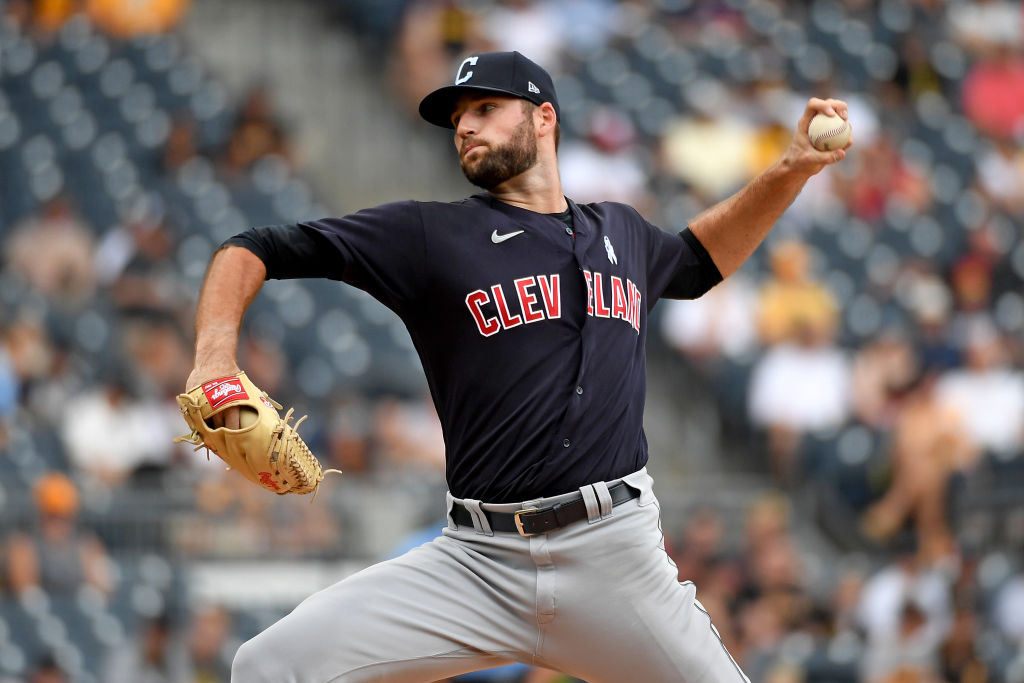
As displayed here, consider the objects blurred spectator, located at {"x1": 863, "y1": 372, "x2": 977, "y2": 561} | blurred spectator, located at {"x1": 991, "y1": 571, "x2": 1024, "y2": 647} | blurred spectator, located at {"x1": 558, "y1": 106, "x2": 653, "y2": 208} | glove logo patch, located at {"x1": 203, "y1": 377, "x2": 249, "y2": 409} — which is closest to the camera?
glove logo patch, located at {"x1": 203, "y1": 377, "x2": 249, "y2": 409}

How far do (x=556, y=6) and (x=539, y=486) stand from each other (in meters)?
9.88

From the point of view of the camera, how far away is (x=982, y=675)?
7547 millimetres

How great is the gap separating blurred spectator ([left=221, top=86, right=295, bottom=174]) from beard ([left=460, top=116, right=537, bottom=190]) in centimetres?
736

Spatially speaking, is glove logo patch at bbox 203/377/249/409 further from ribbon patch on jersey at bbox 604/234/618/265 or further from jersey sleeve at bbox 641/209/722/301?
jersey sleeve at bbox 641/209/722/301

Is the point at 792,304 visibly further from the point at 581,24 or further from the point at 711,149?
the point at 581,24

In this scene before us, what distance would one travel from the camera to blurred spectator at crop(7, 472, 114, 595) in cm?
755

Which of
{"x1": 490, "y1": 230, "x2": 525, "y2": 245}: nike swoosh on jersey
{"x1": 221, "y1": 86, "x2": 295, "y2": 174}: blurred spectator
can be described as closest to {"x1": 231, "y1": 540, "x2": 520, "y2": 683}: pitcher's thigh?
{"x1": 490, "y1": 230, "x2": 525, "y2": 245}: nike swoosh on jersey

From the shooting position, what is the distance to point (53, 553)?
304 inches

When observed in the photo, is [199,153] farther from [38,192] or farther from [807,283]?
[807,283]

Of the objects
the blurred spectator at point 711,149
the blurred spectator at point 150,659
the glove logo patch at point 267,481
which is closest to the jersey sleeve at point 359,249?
the glove logo patch at point 267,481

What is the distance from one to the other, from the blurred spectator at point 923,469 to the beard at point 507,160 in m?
5.58

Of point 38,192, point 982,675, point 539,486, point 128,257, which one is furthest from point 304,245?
point 38,192

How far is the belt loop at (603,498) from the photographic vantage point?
3.66 meters

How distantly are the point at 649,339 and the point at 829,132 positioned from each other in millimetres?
6321
